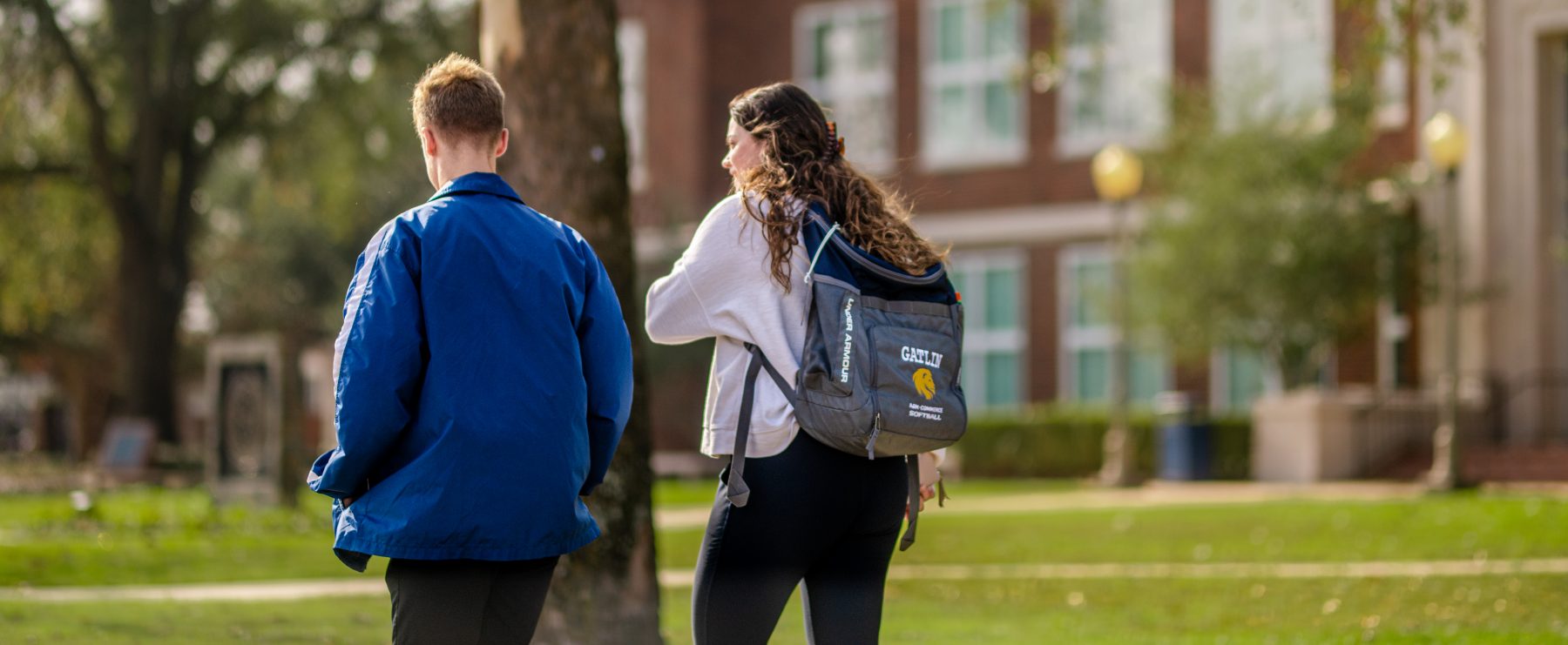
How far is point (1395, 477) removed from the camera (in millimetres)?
19641

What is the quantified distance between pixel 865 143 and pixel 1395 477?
1201cm

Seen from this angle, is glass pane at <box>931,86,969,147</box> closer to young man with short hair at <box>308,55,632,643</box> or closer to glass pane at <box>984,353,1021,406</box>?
glass pane at <box>984,353,1021,406</box>

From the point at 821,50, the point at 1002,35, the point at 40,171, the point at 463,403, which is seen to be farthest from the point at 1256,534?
the point at 40,171

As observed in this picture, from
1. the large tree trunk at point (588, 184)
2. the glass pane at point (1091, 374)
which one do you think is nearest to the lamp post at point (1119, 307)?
the glass pane at point (1091, 374)

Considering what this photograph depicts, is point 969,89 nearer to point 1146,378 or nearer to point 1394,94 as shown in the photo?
point 1146,378

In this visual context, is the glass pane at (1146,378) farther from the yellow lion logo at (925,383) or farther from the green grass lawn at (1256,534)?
the yellow lion logo at (925,383)

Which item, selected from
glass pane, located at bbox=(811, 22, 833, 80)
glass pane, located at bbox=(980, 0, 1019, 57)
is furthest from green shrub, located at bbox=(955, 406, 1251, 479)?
glass pane, located at bbox=(811, 22, 833, 80)

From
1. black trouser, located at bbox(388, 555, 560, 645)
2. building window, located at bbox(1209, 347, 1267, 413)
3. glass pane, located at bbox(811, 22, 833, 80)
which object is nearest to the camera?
black trouser, located at bbox(388, 555, 560, 645)

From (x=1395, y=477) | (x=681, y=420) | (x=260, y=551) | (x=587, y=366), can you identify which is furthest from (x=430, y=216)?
(x=681, y=420)

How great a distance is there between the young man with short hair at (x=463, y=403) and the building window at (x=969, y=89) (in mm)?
24341

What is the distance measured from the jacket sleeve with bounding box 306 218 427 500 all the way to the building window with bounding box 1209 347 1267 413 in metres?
22.4

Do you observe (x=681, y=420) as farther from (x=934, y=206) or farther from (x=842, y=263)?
(x=842, y=263)

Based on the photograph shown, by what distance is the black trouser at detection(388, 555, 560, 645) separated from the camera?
3.21 metres

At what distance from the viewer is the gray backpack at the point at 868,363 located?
3439 mm
